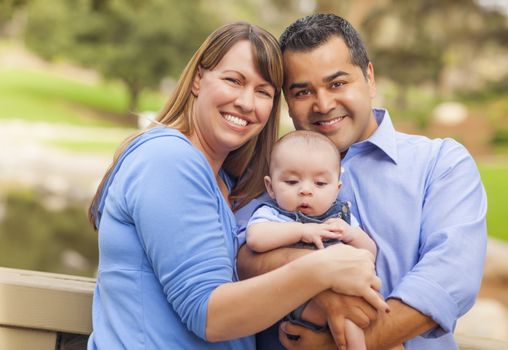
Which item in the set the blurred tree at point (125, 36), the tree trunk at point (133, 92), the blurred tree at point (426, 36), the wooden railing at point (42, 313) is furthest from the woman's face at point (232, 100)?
the tree trunk at point (133, 92)

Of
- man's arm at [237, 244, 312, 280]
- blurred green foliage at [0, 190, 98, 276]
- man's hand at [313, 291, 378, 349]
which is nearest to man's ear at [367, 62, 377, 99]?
man's arm at [237, 244, 312, 280]

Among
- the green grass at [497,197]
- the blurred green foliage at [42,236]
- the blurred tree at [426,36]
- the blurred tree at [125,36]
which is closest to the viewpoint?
the green grass at [497,197]

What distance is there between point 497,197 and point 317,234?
432 inches

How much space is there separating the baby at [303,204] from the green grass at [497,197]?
31.2ft

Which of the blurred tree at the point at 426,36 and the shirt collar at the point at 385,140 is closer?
the shirt collar at the point at 385,140

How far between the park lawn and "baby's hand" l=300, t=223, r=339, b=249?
14709 mm

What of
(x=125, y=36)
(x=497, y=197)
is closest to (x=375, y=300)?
(x=497, y=197)

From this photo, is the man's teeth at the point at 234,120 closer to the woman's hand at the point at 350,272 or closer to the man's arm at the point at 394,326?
the woman's hand at the point at 350,272

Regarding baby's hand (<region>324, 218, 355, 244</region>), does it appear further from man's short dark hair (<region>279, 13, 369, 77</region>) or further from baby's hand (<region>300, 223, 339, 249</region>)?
man's short dark hair (<region>279, 13, 369, 77</region>)

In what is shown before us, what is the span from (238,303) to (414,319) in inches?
14.9

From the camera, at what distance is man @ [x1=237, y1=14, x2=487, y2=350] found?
1.48 meters

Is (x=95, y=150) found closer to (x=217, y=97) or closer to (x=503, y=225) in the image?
(x=503, y=225)

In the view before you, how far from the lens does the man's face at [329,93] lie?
1791 millimetres

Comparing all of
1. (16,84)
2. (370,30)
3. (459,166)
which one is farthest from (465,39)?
(459,166)
